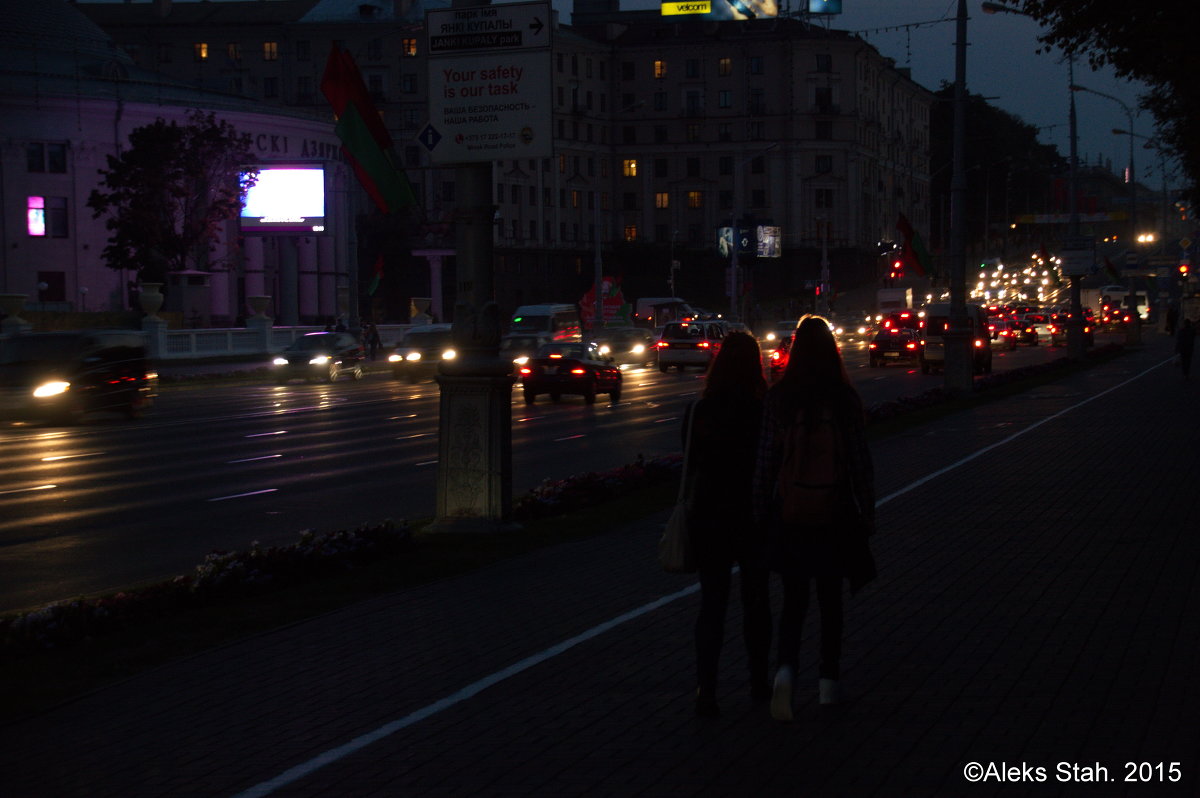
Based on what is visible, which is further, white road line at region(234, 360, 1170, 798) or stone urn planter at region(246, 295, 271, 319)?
stone urn planter at region(246, 295, 271, 319)

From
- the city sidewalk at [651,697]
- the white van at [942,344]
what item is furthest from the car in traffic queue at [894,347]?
the city sidewalk at [651,697]

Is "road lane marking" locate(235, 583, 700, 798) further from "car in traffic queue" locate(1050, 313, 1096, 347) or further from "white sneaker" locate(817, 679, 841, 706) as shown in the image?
"car in traffic queue" locate(1050, 313, 1096, 347)

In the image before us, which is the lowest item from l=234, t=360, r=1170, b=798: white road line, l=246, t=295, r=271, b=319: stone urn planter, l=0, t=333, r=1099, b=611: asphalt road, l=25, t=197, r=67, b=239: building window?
l=0, t=333, r=1099, b=611: asphalt road

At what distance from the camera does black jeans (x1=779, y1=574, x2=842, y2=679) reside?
24.0 ft

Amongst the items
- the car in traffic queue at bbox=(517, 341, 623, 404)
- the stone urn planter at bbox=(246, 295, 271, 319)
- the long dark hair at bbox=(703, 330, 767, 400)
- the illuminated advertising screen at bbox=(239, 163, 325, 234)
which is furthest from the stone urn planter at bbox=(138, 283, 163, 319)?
the long dark hair at bbox=(703, 330, 767, 400)

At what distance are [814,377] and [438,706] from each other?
7.92 ft

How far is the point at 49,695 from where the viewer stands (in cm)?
818

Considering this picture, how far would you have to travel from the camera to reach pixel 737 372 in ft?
24.4

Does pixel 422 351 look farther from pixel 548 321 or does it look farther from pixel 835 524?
pixel 835 524

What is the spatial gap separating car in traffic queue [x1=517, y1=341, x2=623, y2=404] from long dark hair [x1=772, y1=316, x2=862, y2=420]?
1171 inches

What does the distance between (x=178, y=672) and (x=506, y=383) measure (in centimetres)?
567

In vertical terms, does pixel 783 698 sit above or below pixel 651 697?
above

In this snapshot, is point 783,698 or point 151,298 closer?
point 783,698

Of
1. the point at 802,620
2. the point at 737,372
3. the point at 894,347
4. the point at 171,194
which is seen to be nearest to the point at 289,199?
the point at 171,194
